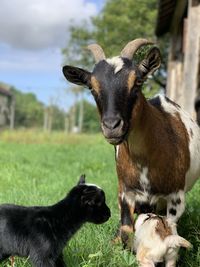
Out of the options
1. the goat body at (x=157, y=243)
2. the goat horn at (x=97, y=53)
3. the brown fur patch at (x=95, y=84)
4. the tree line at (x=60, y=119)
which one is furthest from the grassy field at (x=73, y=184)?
the tree line at (x=60, y=119)

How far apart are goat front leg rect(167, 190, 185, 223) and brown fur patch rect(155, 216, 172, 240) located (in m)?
0.31

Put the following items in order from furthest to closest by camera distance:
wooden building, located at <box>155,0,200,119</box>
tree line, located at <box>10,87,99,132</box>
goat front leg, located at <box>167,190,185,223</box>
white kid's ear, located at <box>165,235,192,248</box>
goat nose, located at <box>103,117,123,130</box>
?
1. tree line, located at <box>10,87,99,132</box>
2. wooden building, located at <box>155,0,200,119</box>
3. goat front leg, located at <box>167,190,185,223</box>
4. white kid's ear, located at <box>165,235,192,248</box>
5. goat nose, located at <box>103,117,123,130</box>

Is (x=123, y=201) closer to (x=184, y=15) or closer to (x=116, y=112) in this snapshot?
(x=116, y=112)

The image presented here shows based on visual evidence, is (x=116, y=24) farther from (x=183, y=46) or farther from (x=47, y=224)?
(x=47, y=224)

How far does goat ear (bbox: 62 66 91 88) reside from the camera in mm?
4418

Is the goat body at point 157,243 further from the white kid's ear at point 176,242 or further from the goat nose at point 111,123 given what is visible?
the goat nose at point 111,123

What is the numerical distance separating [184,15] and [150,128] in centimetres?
1223

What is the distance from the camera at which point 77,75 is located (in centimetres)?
450

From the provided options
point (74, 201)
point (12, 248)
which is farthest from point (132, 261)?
point (12, 248)

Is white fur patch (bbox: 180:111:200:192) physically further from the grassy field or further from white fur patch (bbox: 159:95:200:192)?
the grassy field

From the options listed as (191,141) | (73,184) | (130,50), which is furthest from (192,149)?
(73,184)

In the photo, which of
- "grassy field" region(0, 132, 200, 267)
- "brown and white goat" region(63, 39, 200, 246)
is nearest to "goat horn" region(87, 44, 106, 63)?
"brown and white goat" region(63, 39, 200, 246)

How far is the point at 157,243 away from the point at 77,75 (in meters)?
1.47

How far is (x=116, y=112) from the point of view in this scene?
159 inches
